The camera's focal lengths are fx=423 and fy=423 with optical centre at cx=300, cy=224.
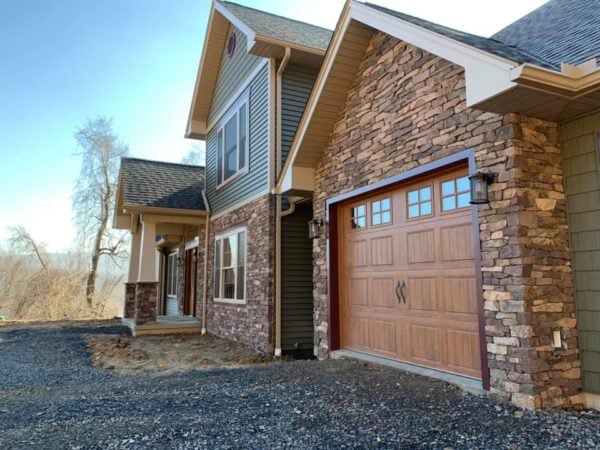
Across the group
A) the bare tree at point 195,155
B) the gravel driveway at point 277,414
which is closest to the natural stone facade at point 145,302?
the gravel driveway at point 277,414

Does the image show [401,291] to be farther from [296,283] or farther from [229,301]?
[229,301]

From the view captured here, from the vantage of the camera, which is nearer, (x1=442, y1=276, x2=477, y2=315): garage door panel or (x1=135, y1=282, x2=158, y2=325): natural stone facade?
(x1=442, y1=276, x2=477, y2=315): garage door panel

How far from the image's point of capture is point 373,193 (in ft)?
19.1

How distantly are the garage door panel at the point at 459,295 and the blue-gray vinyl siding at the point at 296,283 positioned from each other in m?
3.84

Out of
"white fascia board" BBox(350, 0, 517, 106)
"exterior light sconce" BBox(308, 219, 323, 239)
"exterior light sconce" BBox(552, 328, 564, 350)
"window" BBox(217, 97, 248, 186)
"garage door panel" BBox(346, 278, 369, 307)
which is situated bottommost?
"exterior light sconce" BBox(552, 328, 564, 350)

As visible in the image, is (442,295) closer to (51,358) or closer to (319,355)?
(319,355)

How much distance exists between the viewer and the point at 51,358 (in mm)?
7863

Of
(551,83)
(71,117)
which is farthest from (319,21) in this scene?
(71,117)

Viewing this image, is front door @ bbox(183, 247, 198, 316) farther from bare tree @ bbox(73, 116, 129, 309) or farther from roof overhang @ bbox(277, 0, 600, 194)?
bare tree @ bbox(73, 116, 129, 309)

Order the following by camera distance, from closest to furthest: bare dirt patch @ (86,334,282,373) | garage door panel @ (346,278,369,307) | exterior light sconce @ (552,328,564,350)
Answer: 1. exterior light sconce @ (552,328,564,350)
2. garage door panel @ (346,278,369,307)
3. bare dirt patch @ (86,334,282,373)

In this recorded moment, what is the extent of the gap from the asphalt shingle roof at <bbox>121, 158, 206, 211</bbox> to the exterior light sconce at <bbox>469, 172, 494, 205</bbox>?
8679 mm

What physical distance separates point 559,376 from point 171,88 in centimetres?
1900

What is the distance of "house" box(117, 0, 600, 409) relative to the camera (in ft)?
12.1

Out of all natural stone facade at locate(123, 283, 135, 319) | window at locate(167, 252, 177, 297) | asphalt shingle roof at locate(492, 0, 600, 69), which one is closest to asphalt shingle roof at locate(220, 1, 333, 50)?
asphalt shingle roof at locate(492, 0, 600, 69)
